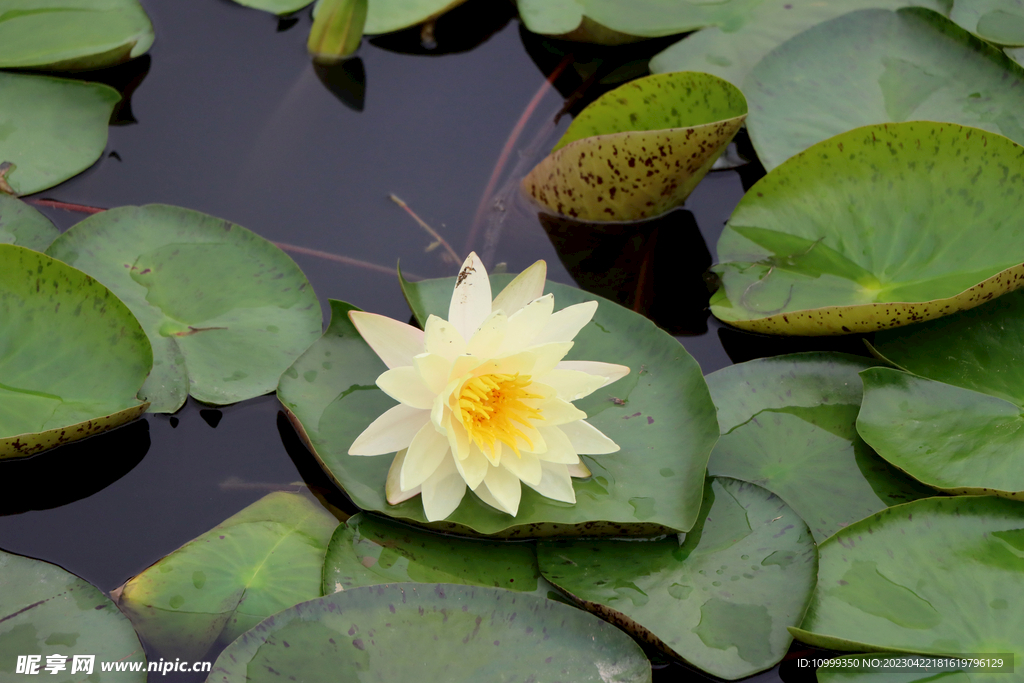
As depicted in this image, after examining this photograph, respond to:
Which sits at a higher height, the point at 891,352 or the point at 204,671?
the point at 891,352

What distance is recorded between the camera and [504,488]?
57.2 inches

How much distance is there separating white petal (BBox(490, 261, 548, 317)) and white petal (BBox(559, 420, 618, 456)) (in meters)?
0.31

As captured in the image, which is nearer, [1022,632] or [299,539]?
[1022,632]

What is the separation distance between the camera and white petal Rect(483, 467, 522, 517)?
4.69 feet

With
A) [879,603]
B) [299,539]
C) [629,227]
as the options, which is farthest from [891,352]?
[299,539]

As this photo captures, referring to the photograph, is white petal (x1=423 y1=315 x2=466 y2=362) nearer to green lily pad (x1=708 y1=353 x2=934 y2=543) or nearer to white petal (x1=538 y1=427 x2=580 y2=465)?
white petal (x1=538 y1=427 x2=580 y2=465)

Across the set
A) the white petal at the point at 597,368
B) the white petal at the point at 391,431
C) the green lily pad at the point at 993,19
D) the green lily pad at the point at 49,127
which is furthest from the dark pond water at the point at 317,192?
the green lily pad at the point at 993,19

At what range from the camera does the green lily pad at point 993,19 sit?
2.38m

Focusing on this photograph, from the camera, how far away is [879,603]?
148 centimetres

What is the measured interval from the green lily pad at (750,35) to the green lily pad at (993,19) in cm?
7

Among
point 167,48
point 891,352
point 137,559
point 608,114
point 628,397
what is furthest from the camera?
point 167,48

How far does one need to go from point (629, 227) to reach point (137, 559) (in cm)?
178

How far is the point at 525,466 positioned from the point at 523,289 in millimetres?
Result: 424

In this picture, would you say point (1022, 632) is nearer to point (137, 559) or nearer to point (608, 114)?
point (608, 114)
